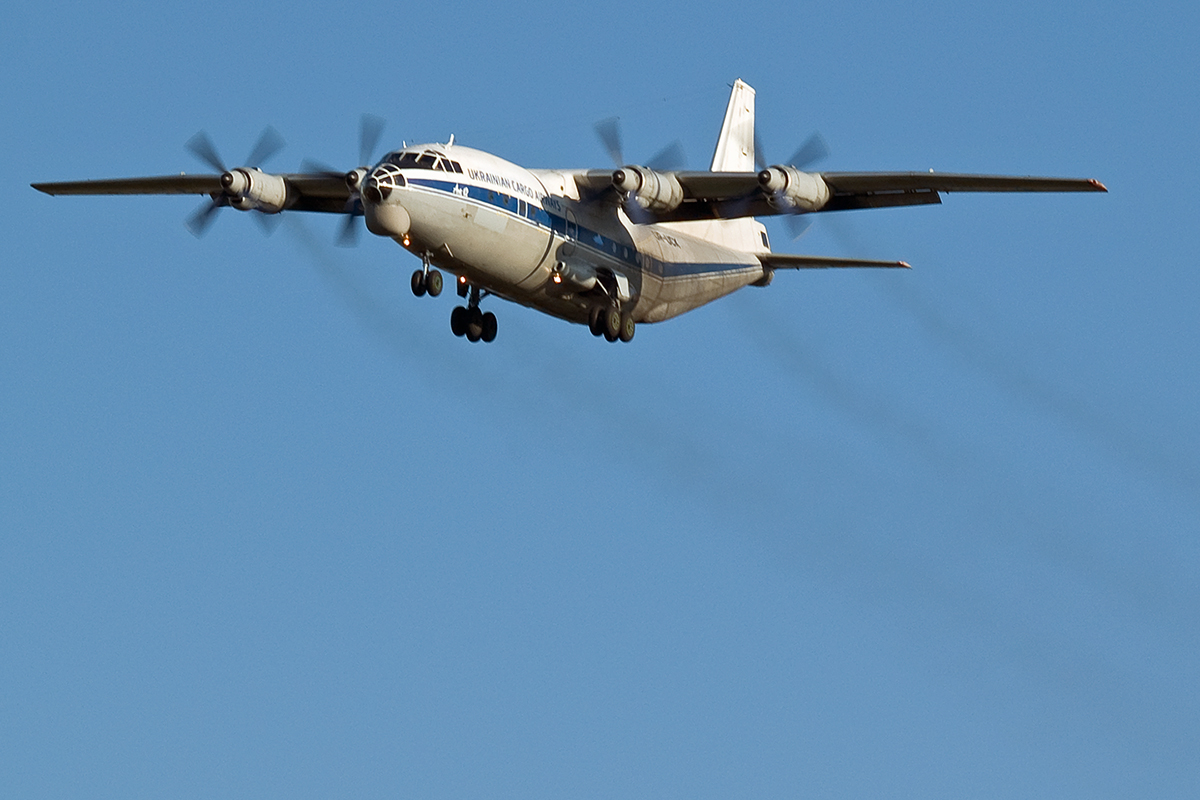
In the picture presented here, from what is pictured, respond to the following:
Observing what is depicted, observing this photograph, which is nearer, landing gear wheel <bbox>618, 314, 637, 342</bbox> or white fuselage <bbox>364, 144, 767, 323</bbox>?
white fuselage <bbox>364, 144, 767, 323</bbox>

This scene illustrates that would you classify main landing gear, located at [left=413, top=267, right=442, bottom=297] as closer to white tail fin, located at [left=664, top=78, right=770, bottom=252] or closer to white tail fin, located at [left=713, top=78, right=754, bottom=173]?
white tail fin, located at [left=664, top=78, right=770, bottom=252]

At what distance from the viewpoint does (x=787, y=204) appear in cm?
3416

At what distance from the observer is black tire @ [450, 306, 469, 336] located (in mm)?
35562

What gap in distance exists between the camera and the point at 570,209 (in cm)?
3494

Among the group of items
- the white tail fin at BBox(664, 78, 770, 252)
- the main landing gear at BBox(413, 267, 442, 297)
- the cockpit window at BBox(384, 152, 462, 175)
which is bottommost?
the main landing gear at BBox(413, 267, 442, 297)

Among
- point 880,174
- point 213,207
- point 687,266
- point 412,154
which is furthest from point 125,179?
point 880,174

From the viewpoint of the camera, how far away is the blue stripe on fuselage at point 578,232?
3253 centimetres

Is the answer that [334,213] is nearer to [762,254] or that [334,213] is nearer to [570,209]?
[570,209]

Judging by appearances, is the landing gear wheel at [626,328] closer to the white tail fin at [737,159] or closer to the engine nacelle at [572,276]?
the engine nacelle at [572,276]

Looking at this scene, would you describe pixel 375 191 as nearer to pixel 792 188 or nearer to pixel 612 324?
pixel 612 324

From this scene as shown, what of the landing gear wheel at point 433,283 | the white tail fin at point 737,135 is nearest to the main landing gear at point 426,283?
the landing gear wheel at point 433,283

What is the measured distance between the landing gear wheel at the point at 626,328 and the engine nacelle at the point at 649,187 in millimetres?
1984

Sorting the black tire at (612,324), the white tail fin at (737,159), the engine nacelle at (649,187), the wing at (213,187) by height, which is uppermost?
the white tail fin at (737,159)

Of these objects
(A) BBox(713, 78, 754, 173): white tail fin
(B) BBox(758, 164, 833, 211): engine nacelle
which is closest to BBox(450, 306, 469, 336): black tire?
(B) BBox(758, 164, 833, 211): engine nacelle
